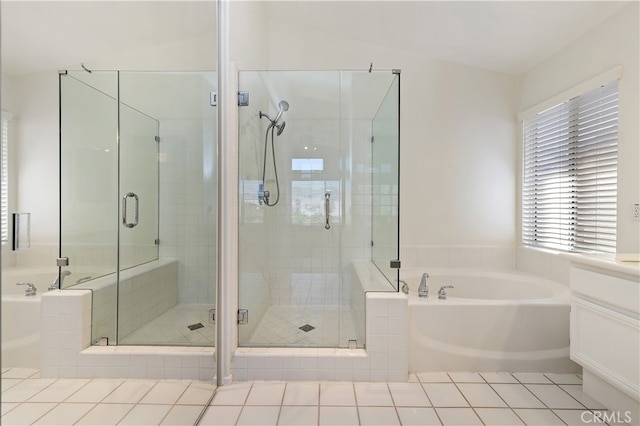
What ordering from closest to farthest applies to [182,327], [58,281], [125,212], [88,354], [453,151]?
[58,281]
[88,354]
[125,212]
[182,327]
[453,151]

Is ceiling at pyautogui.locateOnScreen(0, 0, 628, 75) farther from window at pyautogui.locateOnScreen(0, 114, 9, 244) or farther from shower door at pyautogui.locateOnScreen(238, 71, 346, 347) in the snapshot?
shower door at pyautogui.locateOnScreen(238, 71, 346, 347)

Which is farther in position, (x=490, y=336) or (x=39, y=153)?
(x=490, y=336)

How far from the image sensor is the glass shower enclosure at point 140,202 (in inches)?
35.0

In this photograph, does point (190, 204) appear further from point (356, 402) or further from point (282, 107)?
point (356, 402)

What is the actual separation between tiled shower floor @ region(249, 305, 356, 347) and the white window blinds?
1854mm

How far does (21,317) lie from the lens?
2.20 feet

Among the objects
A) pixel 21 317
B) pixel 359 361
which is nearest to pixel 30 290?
pixel 21 317

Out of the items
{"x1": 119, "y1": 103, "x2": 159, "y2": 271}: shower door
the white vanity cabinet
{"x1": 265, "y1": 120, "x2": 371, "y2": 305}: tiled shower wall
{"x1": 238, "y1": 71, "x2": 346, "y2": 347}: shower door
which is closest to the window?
{"x1": 119, "y1": 103, "x2": 159, "y2": 271}: shower door

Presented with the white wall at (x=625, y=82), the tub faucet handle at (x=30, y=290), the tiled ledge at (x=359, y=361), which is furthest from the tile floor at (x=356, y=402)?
the white wall at (x=625, y=82)

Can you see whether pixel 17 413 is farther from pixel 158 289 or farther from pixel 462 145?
pixel 462 145

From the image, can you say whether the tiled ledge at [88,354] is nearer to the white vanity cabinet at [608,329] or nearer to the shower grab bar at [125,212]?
the shower grab bar at [125,212]

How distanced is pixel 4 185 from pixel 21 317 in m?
0.30

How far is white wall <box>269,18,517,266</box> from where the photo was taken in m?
2.83

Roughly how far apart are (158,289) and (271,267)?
1.00 metres
